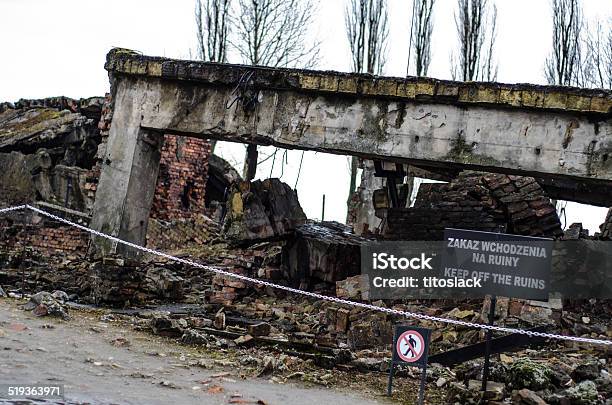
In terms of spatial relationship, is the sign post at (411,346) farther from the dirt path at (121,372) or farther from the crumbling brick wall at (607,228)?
the crumbling brick wall at (607,228)

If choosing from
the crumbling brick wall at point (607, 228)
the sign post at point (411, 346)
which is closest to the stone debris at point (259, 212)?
the crumbling brick wall at point (607, 228)

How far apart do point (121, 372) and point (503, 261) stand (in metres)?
3.76

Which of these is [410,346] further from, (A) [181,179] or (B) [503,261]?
(A) [181,179]

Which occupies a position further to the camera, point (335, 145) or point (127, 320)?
point (335, 145)

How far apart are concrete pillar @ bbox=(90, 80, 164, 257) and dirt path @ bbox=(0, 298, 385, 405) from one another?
10.6ft

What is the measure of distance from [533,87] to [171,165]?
43.9 feet

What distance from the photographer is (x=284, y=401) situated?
256 inches

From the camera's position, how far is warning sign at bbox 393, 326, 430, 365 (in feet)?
23.2

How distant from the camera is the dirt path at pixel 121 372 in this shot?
19.9 feet

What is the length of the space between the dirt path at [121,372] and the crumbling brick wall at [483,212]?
244 inches

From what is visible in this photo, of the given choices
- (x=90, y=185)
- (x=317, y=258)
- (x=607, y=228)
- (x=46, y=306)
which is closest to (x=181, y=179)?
(x=90, y=185)

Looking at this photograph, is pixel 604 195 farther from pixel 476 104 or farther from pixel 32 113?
pixel 32 113

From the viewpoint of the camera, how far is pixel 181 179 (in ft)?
71.9

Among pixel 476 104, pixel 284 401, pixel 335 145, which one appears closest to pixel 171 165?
pixel 335 145
